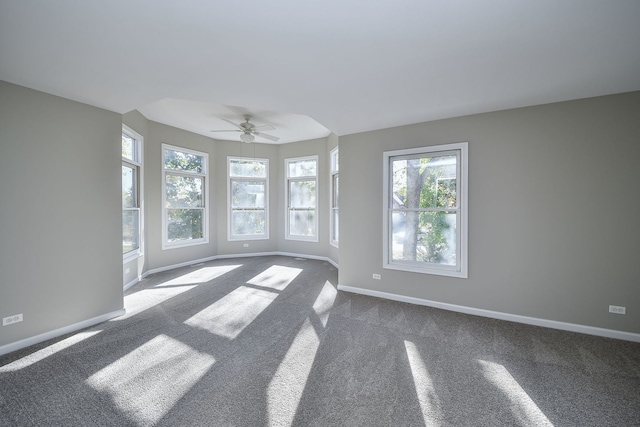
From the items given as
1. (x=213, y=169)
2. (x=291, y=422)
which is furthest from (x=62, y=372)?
(x=213, y=169)

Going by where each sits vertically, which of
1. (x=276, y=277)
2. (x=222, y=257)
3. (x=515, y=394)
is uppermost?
(x=222, y=257)

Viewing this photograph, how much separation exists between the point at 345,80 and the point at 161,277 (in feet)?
15.1

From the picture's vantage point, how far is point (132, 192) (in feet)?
14.5

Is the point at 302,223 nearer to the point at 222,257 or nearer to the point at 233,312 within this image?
the point at 222,257

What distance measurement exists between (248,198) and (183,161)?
5.61 feet

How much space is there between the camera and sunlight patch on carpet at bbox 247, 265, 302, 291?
4.41m

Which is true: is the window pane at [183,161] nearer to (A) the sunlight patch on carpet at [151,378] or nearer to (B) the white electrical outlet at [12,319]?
(B) the white electrical outlet at [12,319]

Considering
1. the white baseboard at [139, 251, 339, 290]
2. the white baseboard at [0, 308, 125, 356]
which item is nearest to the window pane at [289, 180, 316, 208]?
the white baseboard at [139, 251, 339, 290]

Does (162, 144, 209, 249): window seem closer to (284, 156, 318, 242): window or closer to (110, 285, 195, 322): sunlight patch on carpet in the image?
(110, 285, 195, 322): sunlight patch on carpet

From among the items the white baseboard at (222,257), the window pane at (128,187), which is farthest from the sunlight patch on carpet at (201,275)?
the window pane at (128,187)

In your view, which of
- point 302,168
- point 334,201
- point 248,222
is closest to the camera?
point 334,201

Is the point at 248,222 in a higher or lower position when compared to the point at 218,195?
lower

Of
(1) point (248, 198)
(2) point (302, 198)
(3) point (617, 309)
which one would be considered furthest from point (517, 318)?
(1) point (248, 198)

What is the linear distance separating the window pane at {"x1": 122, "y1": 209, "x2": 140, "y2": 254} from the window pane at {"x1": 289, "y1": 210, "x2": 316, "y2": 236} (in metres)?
3.29
